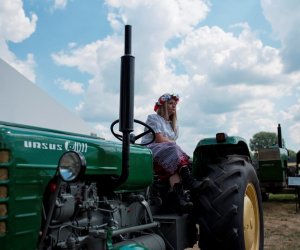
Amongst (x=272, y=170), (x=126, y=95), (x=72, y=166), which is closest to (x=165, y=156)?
(x=126, y=95)

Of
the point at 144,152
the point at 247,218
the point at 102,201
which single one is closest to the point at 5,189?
the point at 102,201

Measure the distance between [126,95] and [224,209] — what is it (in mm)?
1514

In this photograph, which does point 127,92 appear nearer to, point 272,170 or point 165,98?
point 165,98

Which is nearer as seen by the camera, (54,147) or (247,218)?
(54,147)

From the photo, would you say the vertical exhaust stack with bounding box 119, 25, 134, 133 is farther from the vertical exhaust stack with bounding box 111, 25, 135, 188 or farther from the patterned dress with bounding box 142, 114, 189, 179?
the patterned dress with bounding box 142, 114, 189, 179

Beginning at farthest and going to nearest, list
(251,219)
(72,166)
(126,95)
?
1. (251,219)
2. (126,95)
3. (72,166)

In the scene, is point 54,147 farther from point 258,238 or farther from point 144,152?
point 258,238

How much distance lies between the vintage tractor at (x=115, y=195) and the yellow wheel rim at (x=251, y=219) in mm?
11

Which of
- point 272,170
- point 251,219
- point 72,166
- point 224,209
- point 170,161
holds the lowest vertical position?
point 251,219

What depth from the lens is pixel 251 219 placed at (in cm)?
430

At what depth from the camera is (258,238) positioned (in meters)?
4.59

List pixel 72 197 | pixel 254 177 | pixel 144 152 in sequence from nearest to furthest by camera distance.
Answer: pixel 72 197 < pixel 144 152 < pixel 254 177

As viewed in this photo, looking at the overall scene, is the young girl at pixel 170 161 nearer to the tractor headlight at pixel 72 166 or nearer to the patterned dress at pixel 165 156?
A: the patterned dress at pixel 165 156

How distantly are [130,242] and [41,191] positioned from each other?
0.95m
